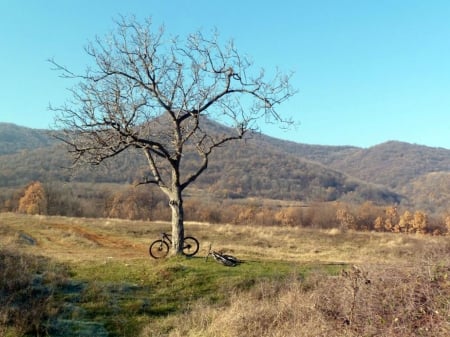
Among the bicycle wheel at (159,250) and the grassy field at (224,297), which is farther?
the bicycle wheel at (159,250)

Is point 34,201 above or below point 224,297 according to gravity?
above

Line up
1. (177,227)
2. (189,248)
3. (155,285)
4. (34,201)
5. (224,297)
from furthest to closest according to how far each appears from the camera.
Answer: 1. (34,201)
2. (189,248)
3. (177,227)
4. (155,285)
5. (224,297)

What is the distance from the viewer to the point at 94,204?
334ft

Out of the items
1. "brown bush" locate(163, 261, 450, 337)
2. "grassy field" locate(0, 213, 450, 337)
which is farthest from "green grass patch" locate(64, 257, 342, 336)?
"brown bush" locate(163, 261, 450, 337)

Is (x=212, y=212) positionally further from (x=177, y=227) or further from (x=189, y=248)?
(x=177, y=227)

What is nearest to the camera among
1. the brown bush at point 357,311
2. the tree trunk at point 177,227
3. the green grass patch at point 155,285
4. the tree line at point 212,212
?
the brown bush at point 357,311

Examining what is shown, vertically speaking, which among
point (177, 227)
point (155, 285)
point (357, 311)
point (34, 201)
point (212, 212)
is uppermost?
point (212, 212)

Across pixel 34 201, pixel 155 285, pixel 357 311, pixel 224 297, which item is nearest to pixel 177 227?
pixel 155 285

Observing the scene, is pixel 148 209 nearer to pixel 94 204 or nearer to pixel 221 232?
pixel 94 204

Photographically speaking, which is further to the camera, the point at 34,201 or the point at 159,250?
the point at 34,201

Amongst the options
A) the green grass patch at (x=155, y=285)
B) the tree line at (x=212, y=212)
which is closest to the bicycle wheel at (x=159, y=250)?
the green grass patch at (x=155, y=285)

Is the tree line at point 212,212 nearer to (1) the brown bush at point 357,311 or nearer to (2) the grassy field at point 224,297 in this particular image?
(2) the grassy field at point 224,297

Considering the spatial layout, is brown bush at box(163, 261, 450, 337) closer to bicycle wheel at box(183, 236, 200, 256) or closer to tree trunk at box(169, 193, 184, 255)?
tree trunk at box(169, 193, 184, 255)

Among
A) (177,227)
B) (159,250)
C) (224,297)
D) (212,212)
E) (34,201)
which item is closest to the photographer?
(224,297)
